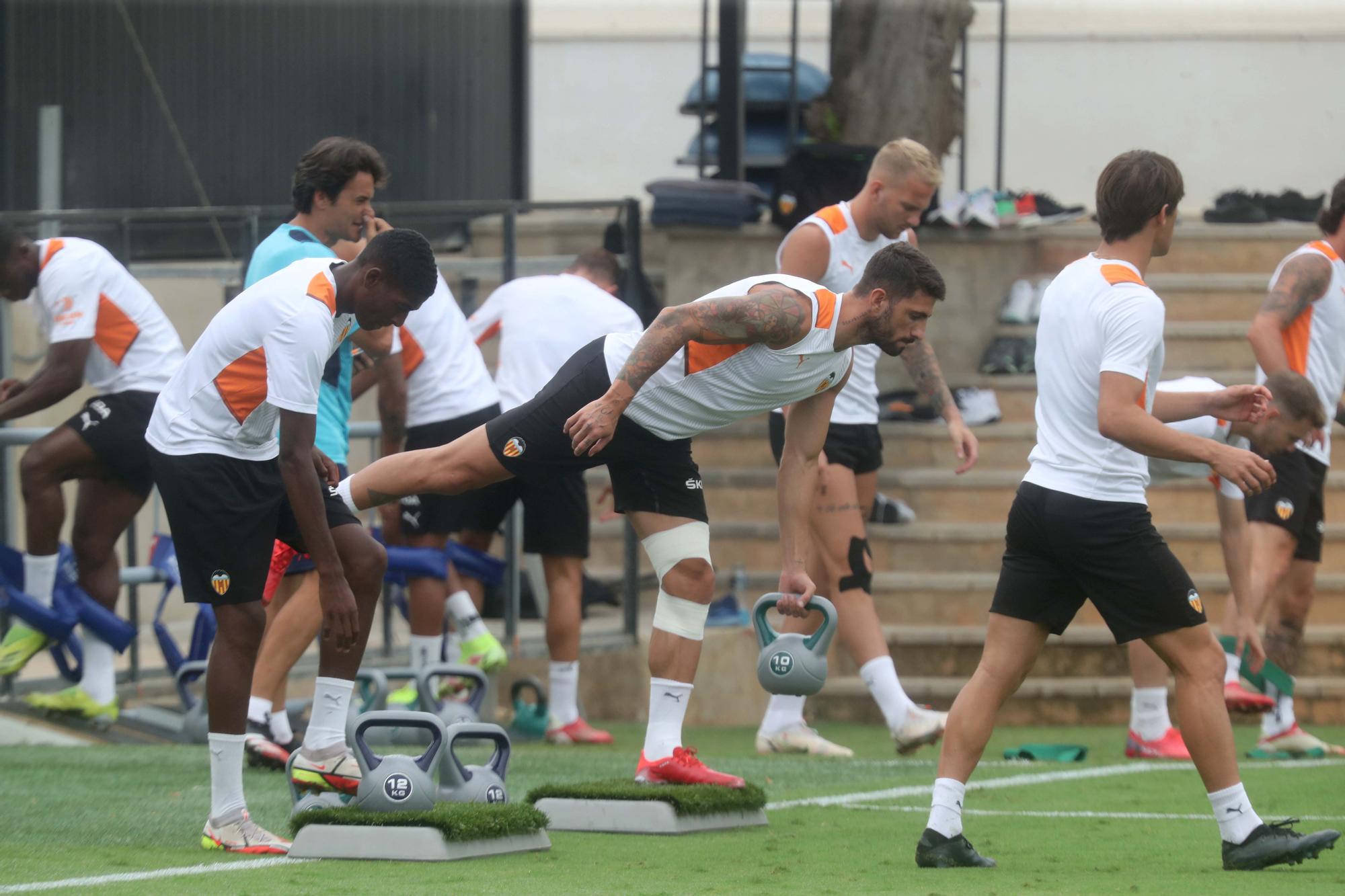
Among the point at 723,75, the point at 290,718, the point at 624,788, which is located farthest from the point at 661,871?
the point at 723,75

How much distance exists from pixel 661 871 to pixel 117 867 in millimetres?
1414

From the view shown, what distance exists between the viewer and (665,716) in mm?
5820

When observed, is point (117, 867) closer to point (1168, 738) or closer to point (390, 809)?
point (390, 809)

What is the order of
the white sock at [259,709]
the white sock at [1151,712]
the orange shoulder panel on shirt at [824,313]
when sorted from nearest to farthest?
the orange shoulder panel on shirt at [824,313] < the white sock at [259,709] < the white sock at [1151,712]

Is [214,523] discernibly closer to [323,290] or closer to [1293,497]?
[323,290]

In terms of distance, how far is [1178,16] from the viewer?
52.3 ft

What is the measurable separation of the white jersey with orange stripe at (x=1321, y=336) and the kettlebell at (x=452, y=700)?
3.42 metres

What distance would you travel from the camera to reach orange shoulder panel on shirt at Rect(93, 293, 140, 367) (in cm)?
755

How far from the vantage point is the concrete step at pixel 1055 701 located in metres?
9.64

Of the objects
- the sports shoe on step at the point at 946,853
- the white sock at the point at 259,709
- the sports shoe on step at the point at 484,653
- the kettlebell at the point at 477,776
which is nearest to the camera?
the sports shoe on step at the point at 946,853

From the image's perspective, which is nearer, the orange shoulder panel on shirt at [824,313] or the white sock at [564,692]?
the orange shoulder panel on shirt at [824,313]

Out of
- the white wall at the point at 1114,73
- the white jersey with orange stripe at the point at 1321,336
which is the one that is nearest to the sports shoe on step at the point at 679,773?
the white jersey with orange stripe at the point at 1321,336

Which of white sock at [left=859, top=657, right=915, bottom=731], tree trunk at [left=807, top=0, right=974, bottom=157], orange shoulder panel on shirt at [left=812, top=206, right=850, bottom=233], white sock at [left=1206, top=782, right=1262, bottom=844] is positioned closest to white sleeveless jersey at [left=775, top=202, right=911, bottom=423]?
orange shoulder panel on shirt at [left=812, top=206, right=850, bottom=233]

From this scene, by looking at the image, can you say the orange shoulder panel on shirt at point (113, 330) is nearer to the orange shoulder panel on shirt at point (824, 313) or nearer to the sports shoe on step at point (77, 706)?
the sports shoe on step at point (77, 706)
